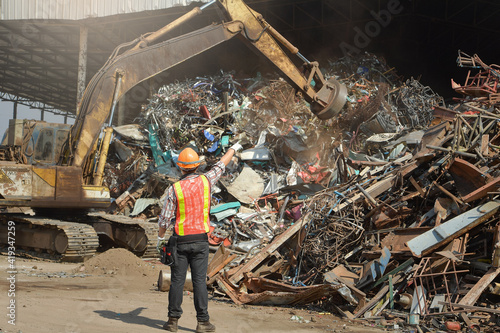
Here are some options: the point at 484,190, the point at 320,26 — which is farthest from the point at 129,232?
the point at 320,26

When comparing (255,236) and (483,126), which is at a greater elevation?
(483,126)

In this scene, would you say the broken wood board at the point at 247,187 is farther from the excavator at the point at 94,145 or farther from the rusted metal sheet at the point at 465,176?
the rusted metal sheet at the point at 465,176

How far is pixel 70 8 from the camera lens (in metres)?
17.1

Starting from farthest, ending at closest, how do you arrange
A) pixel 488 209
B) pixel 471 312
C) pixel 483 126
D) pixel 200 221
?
1. pixel 483 126
2. pixel 488 209
3. pixel 471 312
4. pixel 200 221

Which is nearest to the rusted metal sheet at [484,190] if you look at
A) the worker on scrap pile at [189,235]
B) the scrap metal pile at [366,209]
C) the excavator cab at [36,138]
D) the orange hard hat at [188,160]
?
the scrap metal pile at [366,209]

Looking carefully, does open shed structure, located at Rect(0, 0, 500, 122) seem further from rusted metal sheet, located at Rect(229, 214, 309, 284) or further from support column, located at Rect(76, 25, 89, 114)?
rusted metal sheet, located at Rect(229, 214, 309, 284)

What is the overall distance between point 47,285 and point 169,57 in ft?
14.6

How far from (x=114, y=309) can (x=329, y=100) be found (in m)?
6.29

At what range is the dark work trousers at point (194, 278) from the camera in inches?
177

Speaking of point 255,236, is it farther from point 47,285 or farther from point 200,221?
point 200,221

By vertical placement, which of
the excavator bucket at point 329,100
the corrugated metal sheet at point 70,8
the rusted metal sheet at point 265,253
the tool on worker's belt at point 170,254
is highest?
the corrugated metal sheet at point 70,8

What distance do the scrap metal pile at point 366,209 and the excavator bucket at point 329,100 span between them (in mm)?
1084

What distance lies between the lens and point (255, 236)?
1020 cm

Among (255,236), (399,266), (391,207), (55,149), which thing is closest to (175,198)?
(399,266)
